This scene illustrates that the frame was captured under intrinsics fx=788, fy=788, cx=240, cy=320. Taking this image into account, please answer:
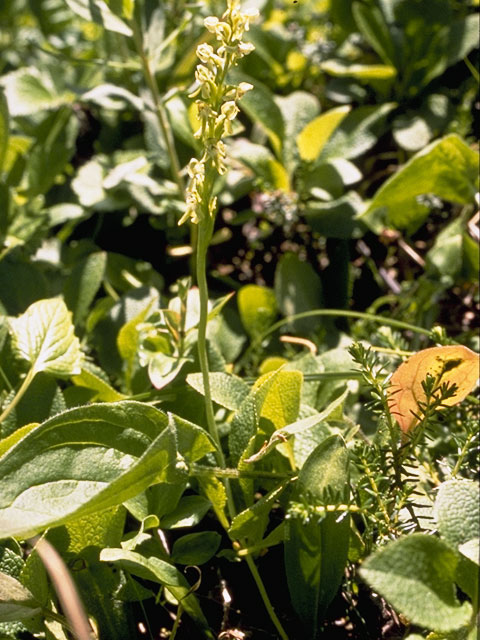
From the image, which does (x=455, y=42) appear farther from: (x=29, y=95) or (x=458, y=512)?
(x=458, y=512)

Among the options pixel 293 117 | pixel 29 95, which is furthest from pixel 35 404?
pixel 29 95

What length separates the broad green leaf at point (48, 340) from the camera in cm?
110

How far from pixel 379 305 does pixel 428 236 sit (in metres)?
0.22

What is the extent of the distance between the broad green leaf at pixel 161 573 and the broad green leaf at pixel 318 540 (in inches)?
4.6

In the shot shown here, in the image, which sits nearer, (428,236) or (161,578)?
(161,578)

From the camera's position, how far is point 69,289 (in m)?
1.35

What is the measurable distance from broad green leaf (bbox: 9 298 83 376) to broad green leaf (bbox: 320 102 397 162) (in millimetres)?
649

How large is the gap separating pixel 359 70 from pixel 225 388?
87cm

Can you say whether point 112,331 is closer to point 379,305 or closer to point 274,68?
point 379,305

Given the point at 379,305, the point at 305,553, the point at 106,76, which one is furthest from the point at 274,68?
the point at 305,553

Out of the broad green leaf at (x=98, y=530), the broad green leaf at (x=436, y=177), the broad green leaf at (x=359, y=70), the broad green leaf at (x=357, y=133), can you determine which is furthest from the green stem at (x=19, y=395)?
the broad green leaf at (x=359, y=70)

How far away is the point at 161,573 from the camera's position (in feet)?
2.86

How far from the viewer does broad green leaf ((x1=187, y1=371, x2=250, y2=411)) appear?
1.03 meters

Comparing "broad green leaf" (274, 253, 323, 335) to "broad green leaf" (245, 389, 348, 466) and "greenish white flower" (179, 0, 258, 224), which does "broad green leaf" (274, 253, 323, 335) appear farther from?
"greenish white flower" (179, 0, 258, 224)
